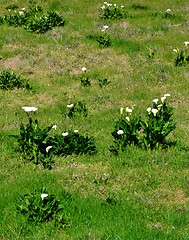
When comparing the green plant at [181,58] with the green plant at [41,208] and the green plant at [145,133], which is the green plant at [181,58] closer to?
the green plant at [145,133]

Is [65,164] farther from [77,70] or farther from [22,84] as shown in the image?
[77,70]

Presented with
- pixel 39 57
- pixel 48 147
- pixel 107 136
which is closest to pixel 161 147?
pixel 107 136

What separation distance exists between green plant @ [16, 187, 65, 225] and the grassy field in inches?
4.7

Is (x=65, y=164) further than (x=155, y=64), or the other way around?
(x=155, y=64)

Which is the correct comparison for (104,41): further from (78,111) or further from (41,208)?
(41,208)

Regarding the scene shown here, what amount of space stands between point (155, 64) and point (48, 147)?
26.0 feet

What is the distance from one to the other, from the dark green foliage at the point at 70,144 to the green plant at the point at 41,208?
2353mm

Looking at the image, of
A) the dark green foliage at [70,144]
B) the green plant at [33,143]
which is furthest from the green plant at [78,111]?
the green plant at [33,143]

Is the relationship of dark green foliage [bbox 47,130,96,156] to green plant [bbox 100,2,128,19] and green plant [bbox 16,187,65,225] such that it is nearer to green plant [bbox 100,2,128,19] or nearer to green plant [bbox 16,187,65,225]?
green plant [bbox 16,187,65,225]

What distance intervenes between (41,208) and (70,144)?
9.34 feet

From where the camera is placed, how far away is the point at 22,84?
47.6 ft

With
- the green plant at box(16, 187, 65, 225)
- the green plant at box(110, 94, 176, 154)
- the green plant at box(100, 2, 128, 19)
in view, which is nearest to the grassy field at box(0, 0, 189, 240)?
the green plant at box(16, 187, 65, 225)

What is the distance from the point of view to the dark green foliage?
9742mm

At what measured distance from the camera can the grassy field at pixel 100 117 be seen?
7.19m
